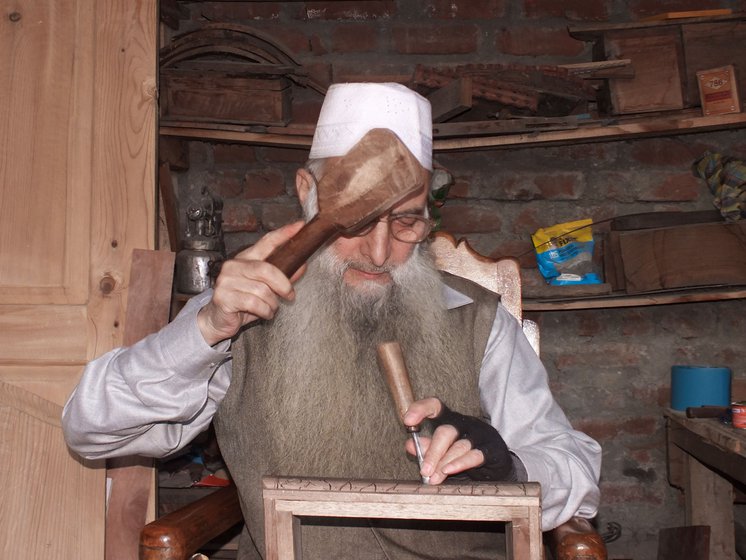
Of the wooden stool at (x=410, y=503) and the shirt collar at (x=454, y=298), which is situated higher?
the shirt collar at (x=454, y=298)

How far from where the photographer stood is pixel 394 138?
3.45 ft

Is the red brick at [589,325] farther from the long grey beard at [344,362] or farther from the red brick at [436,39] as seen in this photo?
the long grey beard at [344,362]

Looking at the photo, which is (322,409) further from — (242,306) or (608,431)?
(608,431)

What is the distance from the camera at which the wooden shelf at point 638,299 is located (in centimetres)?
241

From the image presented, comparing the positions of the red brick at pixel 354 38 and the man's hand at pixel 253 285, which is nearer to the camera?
the man's hand at pixel 253 285

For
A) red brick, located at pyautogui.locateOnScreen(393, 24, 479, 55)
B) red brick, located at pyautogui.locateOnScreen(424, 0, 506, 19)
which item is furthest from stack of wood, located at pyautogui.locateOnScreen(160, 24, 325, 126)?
red brick, located at pyautogui.locateOnScreen(424, 0, 506, 19)

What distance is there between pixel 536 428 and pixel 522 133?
1098mm

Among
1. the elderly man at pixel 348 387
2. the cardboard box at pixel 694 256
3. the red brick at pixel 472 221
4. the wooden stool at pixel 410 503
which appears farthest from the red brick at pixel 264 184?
the wooden stool at pixel 410 503

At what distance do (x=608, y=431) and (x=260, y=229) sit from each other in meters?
1.32

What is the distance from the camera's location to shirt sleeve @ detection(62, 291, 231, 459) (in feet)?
4.45

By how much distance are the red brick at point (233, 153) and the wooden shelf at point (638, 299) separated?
102cm

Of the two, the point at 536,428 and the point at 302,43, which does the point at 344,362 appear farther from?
the point at 302,43

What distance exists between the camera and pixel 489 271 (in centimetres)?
206

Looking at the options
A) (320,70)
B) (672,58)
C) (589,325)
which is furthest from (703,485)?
(320,70)
